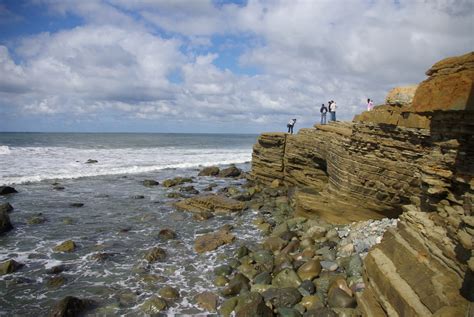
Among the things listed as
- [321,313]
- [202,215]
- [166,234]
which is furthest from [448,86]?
[202,215]

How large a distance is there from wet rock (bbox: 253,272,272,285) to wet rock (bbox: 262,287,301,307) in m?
0.67

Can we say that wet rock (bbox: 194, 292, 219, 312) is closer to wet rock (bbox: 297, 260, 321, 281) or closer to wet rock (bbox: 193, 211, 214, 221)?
wet rock (bbox: 297, 260, 321, 281)

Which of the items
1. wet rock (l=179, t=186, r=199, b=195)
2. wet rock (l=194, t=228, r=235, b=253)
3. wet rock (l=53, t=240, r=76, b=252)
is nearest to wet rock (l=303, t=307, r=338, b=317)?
wet rock (l=194, t=228, r=235, b=253)

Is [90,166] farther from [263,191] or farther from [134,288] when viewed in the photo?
[134,288]

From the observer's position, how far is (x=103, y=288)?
10133mm

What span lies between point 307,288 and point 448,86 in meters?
6.40

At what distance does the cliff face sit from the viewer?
18.6 ft

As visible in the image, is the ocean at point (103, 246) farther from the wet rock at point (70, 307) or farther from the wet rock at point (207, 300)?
the wet rock at point (70, 307)

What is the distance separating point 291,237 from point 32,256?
33.2 ft

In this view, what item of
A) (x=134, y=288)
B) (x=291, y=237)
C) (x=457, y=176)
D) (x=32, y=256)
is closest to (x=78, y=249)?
(x=32, y=256)

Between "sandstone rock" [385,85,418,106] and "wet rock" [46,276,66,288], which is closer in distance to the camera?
"wet rock" [46,276,66,288]

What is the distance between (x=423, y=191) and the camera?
7840 mm

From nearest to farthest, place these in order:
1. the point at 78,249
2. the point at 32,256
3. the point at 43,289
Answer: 1. the point at 43,289
2. the point at 32,256
3. the point at 78,249

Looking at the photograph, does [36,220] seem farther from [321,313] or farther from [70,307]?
[321,313]
